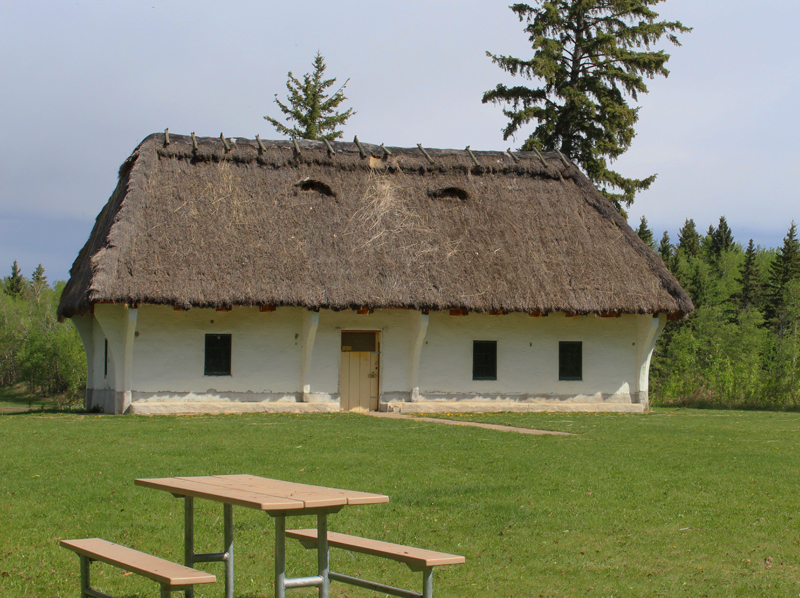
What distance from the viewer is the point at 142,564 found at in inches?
185

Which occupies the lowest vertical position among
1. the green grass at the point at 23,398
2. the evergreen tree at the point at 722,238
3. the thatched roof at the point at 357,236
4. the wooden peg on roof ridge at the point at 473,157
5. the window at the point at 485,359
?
the green grass at the point at 23,398

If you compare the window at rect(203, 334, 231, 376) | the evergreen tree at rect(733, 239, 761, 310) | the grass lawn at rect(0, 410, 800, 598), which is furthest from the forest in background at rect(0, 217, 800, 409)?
the grass lawn at rect(0, 410, 800, 598)

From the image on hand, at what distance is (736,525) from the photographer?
7547mm

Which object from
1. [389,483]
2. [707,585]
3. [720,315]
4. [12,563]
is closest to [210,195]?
[389,483]

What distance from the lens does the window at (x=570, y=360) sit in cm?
2195

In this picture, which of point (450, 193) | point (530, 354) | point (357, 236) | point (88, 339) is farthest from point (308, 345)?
point (88, 339)

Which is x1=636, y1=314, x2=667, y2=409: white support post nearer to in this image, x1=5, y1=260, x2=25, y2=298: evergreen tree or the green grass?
the green grass

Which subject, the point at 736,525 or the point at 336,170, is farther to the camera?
the point at 336,170

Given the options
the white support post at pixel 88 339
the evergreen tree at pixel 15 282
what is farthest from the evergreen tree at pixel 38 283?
the white support post at pixel 88 339

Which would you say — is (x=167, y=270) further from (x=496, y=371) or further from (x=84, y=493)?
(x=84, y=493)

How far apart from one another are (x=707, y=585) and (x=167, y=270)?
14898mm

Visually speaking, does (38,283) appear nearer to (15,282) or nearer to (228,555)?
(15,282)

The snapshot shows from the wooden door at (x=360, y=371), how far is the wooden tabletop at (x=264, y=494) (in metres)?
15.2

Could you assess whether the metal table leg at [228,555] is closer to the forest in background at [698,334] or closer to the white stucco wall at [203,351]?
the white stucco wall at [203,351]
